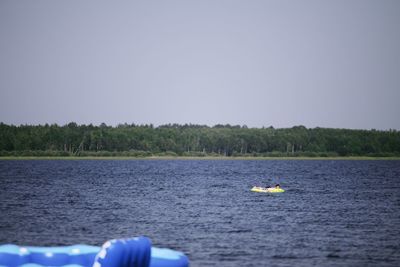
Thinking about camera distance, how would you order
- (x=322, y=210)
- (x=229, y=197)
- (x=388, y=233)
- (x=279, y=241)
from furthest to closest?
(x=229, y=197)
(x=322, y=210)
(x=388, y=233)
(x=279, y=241)

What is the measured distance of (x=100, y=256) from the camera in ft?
54.3

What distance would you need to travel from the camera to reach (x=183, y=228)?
51.4 metres

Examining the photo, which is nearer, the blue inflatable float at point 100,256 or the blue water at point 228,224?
the blue inflatable float at point 100,256

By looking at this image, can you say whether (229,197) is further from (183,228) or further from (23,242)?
(23,242)

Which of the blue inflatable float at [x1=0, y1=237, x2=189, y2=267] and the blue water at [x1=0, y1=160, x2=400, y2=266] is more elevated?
the blue inflatable float at [x1=0, y1=237, x2=189, y2=267]

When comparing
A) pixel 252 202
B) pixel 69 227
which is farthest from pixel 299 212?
pixel 69 227

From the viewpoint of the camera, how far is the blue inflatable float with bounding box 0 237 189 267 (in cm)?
1661

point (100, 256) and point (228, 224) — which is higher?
point (100, 256)

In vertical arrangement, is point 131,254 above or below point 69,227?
above

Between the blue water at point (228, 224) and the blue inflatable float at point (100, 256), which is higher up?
the blue inflatable float at point (100, 256)

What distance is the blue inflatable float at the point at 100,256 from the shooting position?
1661 cm

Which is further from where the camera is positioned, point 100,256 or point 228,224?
point 228,224

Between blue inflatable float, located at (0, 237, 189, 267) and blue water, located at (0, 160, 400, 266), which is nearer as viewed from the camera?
blue inflatable float, located at (0, 237, 189, 267)

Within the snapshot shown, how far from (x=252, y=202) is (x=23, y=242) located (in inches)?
1673
